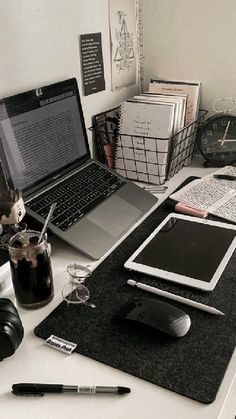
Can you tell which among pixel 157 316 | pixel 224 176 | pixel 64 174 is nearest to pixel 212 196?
pixel 224 176

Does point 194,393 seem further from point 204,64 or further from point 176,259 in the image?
point 204,64

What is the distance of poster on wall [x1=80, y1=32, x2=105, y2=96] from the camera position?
1.29 metres

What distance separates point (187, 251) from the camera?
962mm

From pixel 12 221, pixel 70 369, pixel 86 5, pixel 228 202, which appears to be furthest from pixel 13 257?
pixel 86 5

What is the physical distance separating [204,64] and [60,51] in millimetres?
569

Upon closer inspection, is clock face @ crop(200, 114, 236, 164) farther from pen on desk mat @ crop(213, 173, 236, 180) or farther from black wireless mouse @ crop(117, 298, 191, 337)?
black wireless mouse @ crop(117, 298, 191, 337)

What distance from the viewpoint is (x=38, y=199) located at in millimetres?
1040

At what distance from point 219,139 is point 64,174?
604mm

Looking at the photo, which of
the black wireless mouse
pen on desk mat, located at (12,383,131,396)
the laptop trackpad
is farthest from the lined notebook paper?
pen on desk mat, located at (12,383,131,396)

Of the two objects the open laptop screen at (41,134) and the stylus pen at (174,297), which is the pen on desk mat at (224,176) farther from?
the stylus pen at (174,297)

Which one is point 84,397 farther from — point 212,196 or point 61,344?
point 212,196

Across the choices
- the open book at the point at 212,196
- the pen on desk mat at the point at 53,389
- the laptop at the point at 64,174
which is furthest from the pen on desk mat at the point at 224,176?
the pen on desk mat at the point at 53,389

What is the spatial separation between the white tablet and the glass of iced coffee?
184mm

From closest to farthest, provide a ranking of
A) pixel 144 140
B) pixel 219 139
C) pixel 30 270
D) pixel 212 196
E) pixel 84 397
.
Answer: pixel 84 397, pixel 30 270, pixel 212 196, pixel 144 140, pixel 219 139
